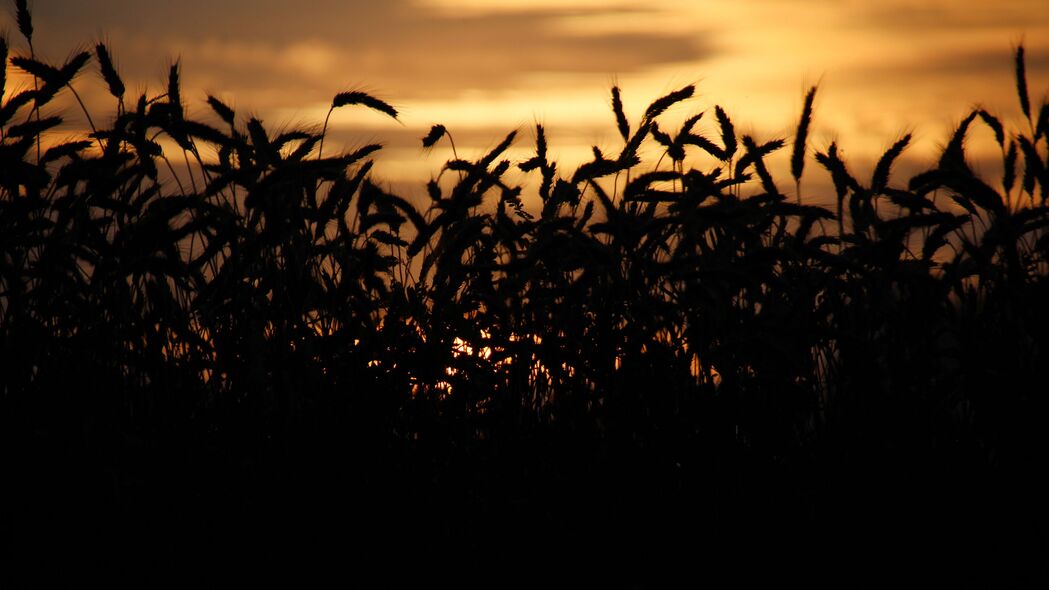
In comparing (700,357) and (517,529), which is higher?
(700,357)

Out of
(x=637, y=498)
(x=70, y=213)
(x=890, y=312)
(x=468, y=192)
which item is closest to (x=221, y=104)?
(x=70, y=213)

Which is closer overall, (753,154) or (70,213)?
(70,213)

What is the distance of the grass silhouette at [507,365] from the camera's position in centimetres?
383

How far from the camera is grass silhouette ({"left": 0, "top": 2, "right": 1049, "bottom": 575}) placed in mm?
3832

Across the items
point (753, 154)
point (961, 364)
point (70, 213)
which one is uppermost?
point (753, 154)

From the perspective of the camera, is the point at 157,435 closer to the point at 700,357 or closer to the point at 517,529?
the point at 517,529

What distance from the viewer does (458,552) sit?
150 inches

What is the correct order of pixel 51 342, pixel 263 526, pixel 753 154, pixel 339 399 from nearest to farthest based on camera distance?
pixel 263 526, pixel 339 399, pixel 51 342, pixel 753 154

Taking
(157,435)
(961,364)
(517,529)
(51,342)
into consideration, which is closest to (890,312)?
(961,364)

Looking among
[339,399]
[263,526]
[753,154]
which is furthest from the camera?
[753,154]

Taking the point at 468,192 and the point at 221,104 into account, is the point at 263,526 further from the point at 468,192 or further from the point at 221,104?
the point at 221,104

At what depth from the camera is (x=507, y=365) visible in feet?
14.3

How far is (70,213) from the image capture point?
447 cm

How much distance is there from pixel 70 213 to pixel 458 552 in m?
2.05
